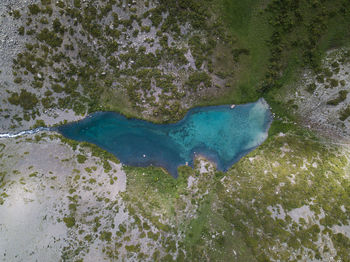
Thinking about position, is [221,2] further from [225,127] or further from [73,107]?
[73,107]

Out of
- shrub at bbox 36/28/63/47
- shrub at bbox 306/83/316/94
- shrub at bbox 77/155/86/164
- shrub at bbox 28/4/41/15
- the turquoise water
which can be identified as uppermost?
shrub at bbox 306/83/316/94

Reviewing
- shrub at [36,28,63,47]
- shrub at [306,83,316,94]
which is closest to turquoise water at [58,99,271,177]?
shrub at [306,83,316,94]

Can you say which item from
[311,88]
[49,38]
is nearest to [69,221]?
[49,38]

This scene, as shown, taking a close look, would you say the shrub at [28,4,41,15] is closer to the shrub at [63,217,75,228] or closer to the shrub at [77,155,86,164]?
the shrub at [77,155,86,164]

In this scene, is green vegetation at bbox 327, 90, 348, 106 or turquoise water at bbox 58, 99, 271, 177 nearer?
green vegetation at bbox 327, 90, 348, 106

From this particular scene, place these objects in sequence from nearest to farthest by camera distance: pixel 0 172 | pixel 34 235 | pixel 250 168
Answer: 1. pixel 34 235
2. pixel 0 172
3. pixel 250 168

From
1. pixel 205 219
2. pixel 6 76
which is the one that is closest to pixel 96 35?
pixel 6 76

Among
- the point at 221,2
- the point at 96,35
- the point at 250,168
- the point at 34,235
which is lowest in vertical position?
the point at 34,235

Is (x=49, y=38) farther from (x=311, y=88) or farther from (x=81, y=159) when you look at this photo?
(x=311, y=88)
